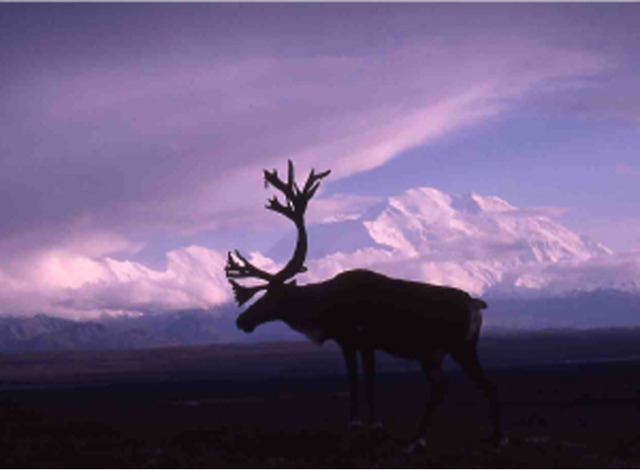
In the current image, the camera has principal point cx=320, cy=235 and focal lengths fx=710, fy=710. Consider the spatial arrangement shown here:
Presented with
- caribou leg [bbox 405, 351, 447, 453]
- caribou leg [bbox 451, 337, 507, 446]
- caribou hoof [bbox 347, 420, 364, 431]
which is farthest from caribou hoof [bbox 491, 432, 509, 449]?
caribou hoof [bbox 347, 420, 364, 431]

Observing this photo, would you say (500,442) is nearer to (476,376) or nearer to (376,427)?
(476,376)

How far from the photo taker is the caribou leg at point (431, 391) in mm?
15711

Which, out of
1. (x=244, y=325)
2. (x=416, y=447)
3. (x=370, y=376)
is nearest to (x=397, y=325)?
(x=370, y=376)

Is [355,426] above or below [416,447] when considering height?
above

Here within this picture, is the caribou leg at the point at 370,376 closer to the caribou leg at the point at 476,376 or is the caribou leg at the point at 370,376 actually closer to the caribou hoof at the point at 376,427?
the caribou hoof at the point at 376,427

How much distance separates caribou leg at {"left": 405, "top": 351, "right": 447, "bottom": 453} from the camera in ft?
51.5

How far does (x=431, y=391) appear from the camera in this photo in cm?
1612

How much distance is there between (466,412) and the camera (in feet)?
150

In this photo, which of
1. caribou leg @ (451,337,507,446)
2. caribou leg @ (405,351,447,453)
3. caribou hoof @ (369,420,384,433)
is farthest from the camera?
caribou leg @ (451,337,507,446)

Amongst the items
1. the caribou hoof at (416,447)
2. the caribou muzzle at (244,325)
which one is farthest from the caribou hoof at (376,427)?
the caribou muzzle at (244,325)

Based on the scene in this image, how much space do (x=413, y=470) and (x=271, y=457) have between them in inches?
135

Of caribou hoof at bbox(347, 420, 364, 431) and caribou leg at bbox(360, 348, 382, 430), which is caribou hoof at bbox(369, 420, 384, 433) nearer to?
caribou leg at bbox(360, 348, 382, 430)

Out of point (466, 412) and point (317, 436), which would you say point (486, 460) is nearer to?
point (317, 436)

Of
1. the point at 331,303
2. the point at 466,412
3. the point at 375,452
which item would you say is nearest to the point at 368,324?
the point at 331,303
